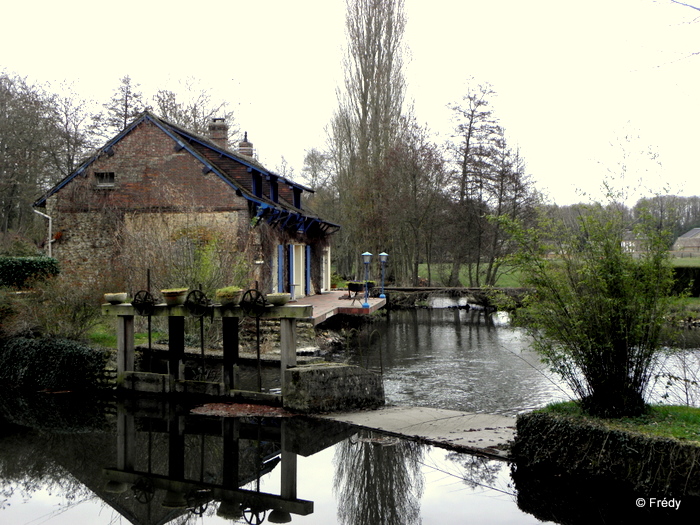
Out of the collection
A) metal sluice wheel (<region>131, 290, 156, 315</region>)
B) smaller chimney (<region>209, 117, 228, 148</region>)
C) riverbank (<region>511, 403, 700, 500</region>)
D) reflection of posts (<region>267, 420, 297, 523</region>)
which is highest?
smaller chimney (<region>209, 117, 228, 148</region>)

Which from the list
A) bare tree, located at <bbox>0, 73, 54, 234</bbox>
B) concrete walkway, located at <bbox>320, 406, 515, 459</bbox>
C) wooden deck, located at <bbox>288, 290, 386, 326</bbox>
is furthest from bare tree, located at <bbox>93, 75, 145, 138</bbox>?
concrete walkway, located at <bbox>320, 406, 515, 459</bbox>

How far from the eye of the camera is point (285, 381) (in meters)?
10.2

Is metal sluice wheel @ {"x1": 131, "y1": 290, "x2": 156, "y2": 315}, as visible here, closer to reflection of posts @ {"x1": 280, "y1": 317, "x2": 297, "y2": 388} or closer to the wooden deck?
reflection of posts @ {"x1": 280, "y1": 317, "x2": 297, "y2": 388}

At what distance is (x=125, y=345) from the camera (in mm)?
12008

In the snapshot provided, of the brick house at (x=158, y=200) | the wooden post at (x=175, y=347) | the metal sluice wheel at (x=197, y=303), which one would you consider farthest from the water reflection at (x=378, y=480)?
the brick house at (x=158, y=200)

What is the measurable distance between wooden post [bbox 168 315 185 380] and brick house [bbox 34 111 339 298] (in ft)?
20.4

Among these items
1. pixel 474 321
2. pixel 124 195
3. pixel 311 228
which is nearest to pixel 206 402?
pixel 124 195

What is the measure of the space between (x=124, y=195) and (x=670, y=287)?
16.5 m

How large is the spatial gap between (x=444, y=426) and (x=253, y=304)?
3.53 m

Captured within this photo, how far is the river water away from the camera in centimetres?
630

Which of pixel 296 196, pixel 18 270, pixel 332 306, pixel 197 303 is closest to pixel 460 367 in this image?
pixel 332 306

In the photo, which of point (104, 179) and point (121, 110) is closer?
point (104, 179)

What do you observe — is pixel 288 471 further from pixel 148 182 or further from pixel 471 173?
pixel 471 173

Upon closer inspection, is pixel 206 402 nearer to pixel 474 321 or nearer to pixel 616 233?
pixel 616 233
